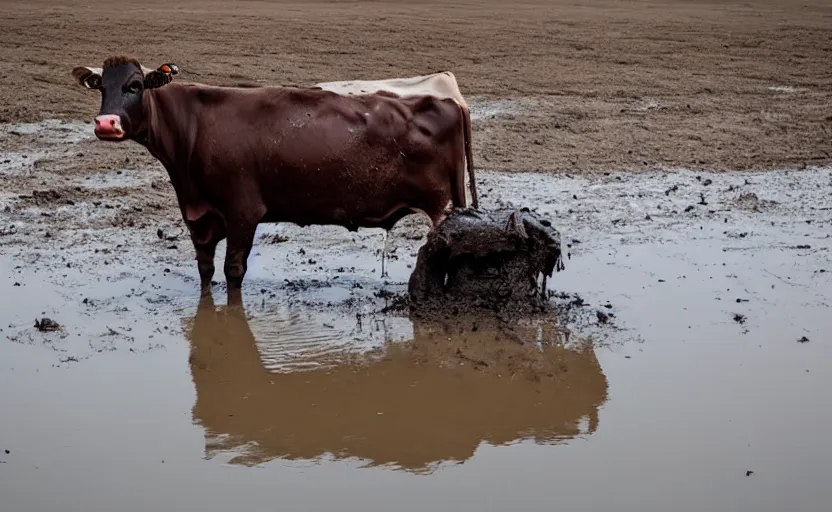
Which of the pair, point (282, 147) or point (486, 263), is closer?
point (282, 147)

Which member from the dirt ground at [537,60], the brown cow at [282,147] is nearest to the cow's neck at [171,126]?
the brown cow at [282,147]

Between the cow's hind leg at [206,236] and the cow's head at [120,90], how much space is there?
76 centimetres

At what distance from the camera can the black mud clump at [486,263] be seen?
23.8ft

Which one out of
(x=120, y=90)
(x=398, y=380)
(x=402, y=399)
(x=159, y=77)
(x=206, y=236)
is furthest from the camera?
(x=206, y=236)

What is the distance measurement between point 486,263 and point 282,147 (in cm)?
154

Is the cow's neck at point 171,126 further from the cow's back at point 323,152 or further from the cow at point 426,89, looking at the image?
the cow at point 426,89

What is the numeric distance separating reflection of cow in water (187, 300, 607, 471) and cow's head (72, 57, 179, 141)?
1377 millimetres

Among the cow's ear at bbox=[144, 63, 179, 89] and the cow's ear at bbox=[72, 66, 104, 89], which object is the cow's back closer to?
the cow's ear at bbox=[144, 63, 179, 89]

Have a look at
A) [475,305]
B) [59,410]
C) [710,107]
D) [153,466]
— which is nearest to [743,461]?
[475,305]

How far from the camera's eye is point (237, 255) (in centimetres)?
741

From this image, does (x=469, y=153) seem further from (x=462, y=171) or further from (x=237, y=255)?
(x=237, y=255)

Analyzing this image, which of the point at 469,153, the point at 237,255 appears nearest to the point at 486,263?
the point at 469,153

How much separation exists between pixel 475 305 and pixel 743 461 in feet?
7.47

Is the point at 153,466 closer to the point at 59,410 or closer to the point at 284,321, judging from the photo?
the point at 59,410
